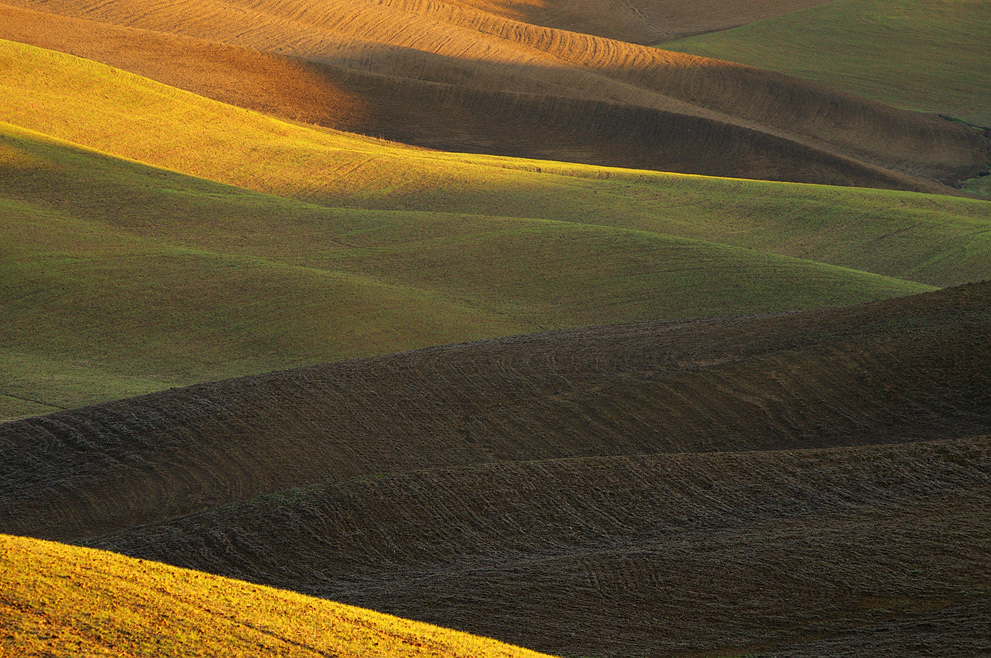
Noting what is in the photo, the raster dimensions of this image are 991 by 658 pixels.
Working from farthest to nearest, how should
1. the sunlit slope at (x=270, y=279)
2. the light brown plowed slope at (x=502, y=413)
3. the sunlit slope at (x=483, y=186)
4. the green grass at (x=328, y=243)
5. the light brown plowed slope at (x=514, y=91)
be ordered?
the light brown plowed slope at (x=514, y=91)
the sunlit slope at (x=483, y=186)
the green grass at (x=328, y=243)
the sunlit slope at (x=270, y=279)
the light brown plowed slope at (x=502, y=413)

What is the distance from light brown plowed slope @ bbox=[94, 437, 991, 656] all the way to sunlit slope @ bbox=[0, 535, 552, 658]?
1.95m

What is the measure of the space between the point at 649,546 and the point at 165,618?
6.04 meters

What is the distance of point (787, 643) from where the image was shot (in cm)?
916

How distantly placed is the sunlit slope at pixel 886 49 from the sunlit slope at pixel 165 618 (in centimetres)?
7633

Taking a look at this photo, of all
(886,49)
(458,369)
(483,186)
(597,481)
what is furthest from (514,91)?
(597,481)

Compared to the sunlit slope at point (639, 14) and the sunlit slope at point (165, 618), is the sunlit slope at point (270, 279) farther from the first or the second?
the sunlit slope at point (639, 14)

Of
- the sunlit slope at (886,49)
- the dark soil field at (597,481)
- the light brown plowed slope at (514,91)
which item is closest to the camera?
the dark soil field at (597,481)

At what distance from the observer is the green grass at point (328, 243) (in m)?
26.1

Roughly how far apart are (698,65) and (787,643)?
68.5 meters

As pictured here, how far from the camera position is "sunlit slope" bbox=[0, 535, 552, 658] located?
6332 mm

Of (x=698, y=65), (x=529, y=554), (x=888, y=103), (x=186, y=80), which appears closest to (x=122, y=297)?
(x=529, y=554)

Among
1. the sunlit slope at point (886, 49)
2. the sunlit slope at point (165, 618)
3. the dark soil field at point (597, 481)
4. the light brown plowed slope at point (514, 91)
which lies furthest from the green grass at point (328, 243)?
the sunlit slope at point (886, 49)

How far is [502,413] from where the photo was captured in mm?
16141

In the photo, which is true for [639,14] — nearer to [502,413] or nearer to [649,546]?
[502,413]
